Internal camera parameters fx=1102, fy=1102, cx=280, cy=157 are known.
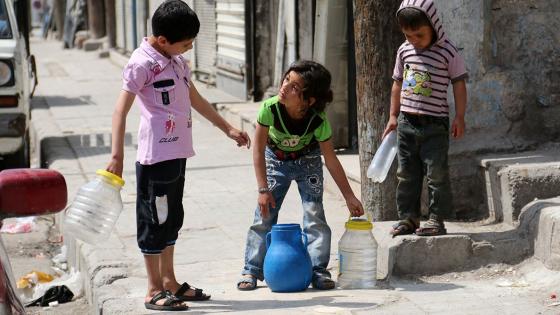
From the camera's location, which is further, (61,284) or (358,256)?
(61,284)

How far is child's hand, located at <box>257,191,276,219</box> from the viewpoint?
5824 mm

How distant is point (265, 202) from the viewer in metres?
5.83

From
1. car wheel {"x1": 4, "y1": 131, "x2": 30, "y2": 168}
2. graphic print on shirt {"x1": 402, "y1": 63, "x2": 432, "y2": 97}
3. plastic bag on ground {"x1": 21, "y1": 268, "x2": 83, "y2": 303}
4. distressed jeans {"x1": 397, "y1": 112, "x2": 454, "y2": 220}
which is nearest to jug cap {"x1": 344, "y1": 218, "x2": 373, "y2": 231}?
distressed jeans {"x1": 397, "y1": 112, "x2": 454, "y2": 220}

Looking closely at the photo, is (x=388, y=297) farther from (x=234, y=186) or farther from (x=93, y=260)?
(x=234, y=186)

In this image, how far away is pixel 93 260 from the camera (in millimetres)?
6785

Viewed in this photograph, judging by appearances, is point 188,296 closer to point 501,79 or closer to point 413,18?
point 413,18

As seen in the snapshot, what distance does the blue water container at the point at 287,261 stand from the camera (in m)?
5.75

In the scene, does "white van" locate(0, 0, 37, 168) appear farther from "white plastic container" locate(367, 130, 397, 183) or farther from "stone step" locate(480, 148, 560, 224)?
"stone step" locate(480, 148, 560, 224)

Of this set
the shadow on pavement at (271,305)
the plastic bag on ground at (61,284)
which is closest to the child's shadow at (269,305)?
the shadow on pavement at (271,305)

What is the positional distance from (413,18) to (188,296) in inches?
75.6

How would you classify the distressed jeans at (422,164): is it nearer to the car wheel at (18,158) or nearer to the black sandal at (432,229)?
the black sandal at (432,229)

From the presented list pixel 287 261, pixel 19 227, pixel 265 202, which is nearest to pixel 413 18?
pixel 265 202

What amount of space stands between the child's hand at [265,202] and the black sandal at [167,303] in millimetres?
669

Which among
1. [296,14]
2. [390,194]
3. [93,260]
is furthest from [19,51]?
[390,194]
